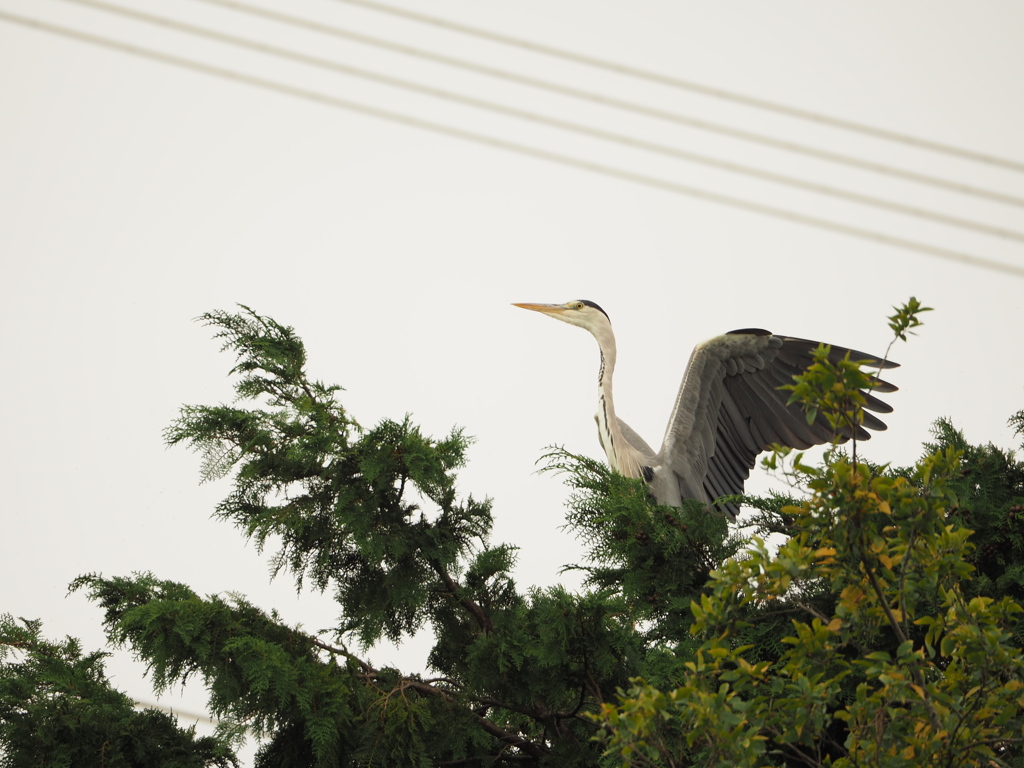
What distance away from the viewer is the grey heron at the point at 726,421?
6000 mm

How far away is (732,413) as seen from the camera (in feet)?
19.9

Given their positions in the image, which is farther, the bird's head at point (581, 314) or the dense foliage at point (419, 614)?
the bird's head at point (581, 314)

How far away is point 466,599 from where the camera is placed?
154 inches

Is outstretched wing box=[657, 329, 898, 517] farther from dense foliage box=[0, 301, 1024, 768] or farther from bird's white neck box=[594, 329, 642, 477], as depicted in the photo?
dense foliage box=[0, 301, 1024, 768]

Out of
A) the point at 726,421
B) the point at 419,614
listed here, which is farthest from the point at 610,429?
the point at 419,614

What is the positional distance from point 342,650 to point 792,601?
1.57m

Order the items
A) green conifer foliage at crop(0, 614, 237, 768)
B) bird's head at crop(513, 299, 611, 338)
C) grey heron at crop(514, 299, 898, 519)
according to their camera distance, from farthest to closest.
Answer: bird's head at crop(513, 299, 611, 338), grey heron at crop(514, 299, 898, 519), green conifer foliage at crop(0, 614, 237, 768)

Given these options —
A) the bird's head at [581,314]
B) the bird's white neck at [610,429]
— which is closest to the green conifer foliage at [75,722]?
the bird's white neck at [610,429]

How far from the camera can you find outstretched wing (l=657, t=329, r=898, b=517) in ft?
19.7

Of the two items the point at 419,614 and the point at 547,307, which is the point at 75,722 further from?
the point at 547,307

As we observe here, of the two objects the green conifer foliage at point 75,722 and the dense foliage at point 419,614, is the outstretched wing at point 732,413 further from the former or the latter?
the green conifer foliage at point 75,722

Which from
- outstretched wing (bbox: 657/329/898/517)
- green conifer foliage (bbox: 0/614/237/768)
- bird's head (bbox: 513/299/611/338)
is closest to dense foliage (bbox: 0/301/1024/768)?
green conifer foliage (bbox: 0/614/237/768)

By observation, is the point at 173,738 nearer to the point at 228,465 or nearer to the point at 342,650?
the point at 342,650

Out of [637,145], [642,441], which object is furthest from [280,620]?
[637,145]
